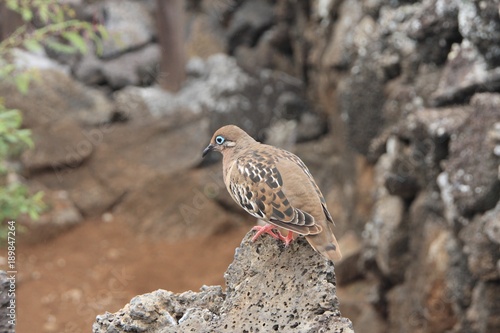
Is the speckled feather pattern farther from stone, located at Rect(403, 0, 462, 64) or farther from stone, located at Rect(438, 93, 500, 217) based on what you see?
stone, located at Rect(403, 0, 462, 64)

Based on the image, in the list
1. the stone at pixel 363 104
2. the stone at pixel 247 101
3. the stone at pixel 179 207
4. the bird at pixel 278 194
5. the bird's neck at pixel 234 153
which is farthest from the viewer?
the stone at pixel 247 101

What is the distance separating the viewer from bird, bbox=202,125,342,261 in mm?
3796

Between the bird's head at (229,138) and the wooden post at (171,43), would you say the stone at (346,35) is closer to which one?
the wooden post at (171,43)

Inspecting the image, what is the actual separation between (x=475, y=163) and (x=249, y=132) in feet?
24.1

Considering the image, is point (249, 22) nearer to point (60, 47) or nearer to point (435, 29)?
point (435, 29)

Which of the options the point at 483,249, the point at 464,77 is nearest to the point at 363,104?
the point at 464,77

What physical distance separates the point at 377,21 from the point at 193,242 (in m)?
5.18

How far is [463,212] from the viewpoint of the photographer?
673 centimetres

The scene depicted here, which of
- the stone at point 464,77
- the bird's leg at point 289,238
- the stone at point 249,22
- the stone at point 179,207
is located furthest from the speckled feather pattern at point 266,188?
the stone at point 249,22

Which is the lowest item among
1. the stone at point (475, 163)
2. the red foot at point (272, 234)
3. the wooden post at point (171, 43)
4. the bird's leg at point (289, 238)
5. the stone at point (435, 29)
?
the bird's leg at point (289, 238)

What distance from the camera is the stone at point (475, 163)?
21.6 ft

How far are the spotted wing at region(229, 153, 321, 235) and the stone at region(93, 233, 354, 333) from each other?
0.15m

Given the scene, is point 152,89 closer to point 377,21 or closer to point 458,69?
point 377,21

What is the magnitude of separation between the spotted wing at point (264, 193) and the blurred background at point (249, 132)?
2627 millimetres
